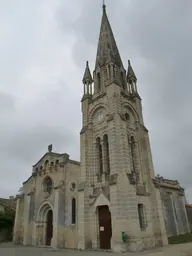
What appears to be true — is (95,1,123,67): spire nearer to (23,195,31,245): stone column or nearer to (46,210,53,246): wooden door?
(46,210,53,246): wooden door

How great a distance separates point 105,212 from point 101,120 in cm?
899

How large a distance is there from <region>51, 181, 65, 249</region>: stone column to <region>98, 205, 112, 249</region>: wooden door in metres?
4.70

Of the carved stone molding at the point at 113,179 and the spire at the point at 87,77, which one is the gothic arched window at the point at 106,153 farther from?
the spire at the point at 87,77

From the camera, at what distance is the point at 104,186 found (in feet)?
58.2

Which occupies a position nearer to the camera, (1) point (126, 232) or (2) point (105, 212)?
(1) point (126, 232)

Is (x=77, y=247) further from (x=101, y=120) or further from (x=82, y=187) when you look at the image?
(x=101, y=120)

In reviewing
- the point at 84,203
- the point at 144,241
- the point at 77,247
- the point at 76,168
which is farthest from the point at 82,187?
the point at 144,241

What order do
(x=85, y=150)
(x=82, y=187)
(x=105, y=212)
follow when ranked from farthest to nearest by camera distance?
(x=85, y=150)
(x=82, y=187)
(x=105, y=212)

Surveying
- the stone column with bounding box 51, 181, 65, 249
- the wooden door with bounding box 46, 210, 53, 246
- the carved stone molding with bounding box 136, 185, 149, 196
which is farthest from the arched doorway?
the carved stone molding with bounding box 136, 185, 149, 196

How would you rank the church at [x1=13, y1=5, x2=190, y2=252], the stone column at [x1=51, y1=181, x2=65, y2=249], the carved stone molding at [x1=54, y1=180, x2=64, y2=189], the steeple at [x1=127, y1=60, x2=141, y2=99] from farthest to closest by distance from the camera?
the steeple at [x1=127, y1=60, x2=141, y2=99] → the carved stone molding at [x1=54, y1=180, x2=64, y2=189] → the stone column at [x1=51, y1=181, x2=65, y2=249] → the church at [x1=13, y1=5, x2=190, y2=252]

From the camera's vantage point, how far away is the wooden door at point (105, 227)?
1629cm

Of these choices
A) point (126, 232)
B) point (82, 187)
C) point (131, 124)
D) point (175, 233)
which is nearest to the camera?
point (126, 232)

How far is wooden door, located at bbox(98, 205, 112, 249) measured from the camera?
1629 centimetres

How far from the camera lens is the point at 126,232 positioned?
14883 millimetres
